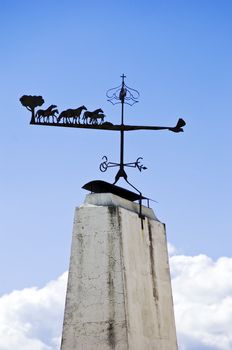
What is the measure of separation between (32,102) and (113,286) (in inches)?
132

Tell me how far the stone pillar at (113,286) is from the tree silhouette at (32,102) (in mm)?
1765

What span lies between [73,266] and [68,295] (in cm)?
43

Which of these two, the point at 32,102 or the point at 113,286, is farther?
the point at 32,102

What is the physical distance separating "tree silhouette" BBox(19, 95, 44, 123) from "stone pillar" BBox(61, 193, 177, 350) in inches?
69.5

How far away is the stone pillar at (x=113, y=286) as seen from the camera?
42.1 feet

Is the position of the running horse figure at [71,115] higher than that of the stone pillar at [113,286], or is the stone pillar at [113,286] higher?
the running horse figure at [71,115]

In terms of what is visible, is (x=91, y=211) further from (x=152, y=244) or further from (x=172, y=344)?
(x=172, y=344)

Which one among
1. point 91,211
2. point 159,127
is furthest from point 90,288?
point 159,127

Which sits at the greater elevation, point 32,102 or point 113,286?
point 32,102

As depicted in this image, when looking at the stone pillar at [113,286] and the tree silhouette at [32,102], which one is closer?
the stone pillar at [113,286]

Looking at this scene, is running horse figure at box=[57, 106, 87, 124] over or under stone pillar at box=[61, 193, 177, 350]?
over

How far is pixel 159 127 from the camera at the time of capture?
49.6 ft

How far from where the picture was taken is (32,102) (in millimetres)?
14453

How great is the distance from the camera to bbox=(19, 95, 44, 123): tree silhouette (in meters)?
14.4
